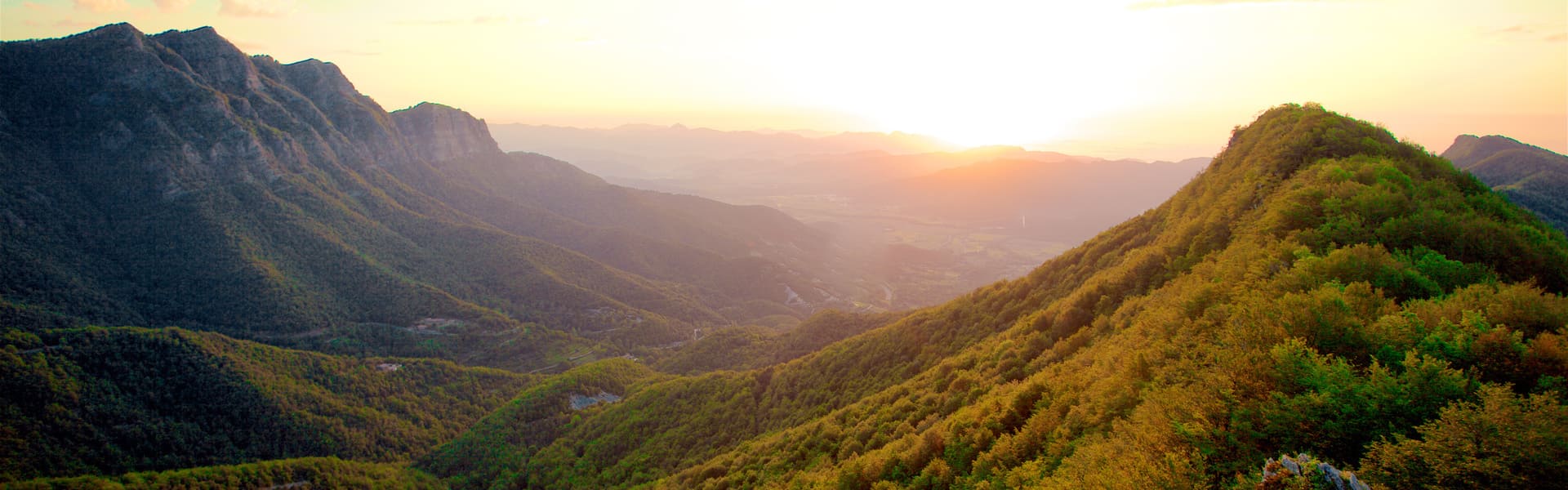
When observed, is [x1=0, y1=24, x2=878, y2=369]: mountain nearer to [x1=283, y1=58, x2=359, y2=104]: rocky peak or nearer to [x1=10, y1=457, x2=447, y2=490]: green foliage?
[x1=283, y1=58, x2=359, y2=104]: rocky peak

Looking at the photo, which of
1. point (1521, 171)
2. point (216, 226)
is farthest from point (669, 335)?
point (1521, 171)

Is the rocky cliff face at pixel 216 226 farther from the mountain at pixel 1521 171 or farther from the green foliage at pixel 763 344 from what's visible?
the mountain at pixel 1521 171

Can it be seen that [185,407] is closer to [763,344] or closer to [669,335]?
[763,344]

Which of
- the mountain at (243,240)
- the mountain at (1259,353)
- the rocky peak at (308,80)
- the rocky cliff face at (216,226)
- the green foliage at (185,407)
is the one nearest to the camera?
the mountain at (1259,353)

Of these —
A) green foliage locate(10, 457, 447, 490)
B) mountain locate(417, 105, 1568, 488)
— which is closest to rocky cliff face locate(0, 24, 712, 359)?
green foliage locate(10, 457, 447, 490)

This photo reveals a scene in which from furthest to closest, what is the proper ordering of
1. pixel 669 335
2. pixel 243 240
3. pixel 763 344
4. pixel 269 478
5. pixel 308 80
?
pixel 308 80
pixel 669 335
pixel 243 240
pixel 763 344
pixel 269 478

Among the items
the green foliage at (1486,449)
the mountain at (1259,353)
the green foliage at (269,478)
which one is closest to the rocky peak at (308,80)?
the green foliage at (269,478)
